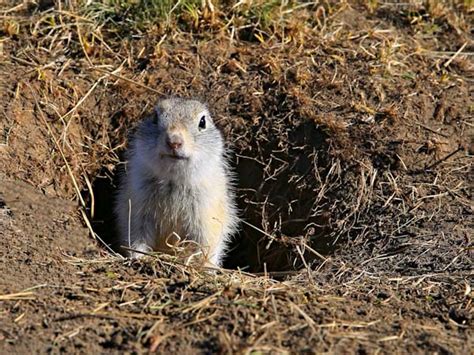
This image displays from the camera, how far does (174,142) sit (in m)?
7.12

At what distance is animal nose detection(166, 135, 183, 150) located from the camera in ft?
23.4

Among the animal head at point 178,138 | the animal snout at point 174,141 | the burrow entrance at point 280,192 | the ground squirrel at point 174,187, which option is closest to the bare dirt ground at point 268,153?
the burrow entrance at point 280,192

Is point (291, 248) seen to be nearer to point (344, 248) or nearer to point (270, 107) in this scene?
point (344, 248)

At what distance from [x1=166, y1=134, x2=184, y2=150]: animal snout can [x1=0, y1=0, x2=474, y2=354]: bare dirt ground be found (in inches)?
40.8

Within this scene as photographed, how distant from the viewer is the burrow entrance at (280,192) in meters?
8.32

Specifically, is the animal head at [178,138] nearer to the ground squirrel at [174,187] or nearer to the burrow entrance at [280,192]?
the ground squirrel at [174,187]

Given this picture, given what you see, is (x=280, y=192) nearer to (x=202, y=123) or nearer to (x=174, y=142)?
(x=202, y=123)

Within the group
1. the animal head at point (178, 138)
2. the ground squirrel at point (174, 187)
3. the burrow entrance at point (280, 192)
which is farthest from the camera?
the burrow entrance at point (280, 192)

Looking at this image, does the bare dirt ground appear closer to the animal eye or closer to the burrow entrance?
the burrow entrance

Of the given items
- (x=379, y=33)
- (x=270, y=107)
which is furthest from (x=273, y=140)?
(x=379, y=33)

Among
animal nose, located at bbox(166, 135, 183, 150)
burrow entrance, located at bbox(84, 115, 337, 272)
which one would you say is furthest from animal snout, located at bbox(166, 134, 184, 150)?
burrow entrance, located at bbox(84, 115, 337, 272)

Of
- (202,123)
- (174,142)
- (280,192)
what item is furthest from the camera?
(280,192)

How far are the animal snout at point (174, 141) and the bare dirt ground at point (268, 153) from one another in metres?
1.04

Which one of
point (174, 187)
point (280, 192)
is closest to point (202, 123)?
point (174, 187)
